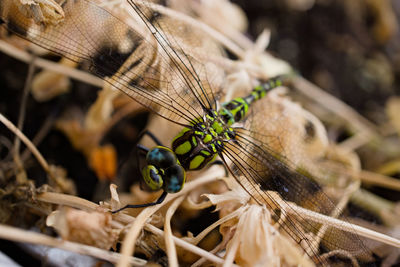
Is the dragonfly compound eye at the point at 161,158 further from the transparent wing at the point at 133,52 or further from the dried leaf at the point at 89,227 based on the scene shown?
the dried leaf at the point at 89,227

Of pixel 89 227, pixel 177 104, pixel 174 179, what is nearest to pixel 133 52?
pixel 177 104

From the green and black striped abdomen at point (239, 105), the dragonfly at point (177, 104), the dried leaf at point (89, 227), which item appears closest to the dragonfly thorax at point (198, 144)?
the dragonfly at point (177, 104)

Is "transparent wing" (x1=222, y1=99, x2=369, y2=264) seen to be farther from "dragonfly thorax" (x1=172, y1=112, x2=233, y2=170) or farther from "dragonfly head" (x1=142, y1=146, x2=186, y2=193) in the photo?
"dragonfly head" (x1=142, y1=146, x2=186, y2=193)

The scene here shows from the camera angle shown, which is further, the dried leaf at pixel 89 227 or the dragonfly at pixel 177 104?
the dragonfly at pixel 177 104

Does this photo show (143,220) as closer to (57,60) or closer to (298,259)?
(298,259)

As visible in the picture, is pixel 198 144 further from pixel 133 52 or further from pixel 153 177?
pixel 133 52

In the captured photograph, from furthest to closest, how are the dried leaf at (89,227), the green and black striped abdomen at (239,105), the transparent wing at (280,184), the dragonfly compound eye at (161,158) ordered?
the green and black striped abdomen at (239,105), the dragonfly compound eye at (161,158), the transparent wing at (280,184), the dried leaf at (89,227)

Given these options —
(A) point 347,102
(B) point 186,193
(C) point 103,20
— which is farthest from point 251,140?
(A) point 347,102

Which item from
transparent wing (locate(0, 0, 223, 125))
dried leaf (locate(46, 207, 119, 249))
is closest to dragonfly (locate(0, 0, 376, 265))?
transparent wing (locate(0, 0, 223, 125))

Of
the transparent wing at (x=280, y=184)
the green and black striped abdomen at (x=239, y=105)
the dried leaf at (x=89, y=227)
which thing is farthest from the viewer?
the green and black striped abdomen at (x=239, y=105)
